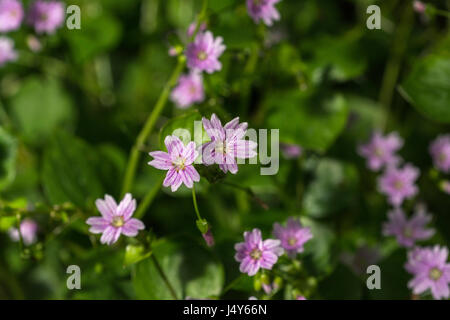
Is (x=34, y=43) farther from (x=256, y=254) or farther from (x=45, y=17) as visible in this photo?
(x=256, y=254)

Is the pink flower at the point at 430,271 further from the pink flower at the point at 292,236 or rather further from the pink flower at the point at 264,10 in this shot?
the pink flower at the point at 264,10

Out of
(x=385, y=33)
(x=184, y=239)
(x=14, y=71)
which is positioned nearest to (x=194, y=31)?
(x=184, y=239)

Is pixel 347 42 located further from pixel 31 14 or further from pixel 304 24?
pixel 31 14

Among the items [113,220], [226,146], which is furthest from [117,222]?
[226,146]

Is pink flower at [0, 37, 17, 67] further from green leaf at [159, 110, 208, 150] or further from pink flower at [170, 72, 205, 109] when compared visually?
green leaf at [159, 110, 208, 150]

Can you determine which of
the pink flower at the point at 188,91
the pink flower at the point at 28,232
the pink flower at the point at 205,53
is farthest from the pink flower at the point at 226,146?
the pink flower at the point at 28,232

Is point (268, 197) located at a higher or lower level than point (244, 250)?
higher
